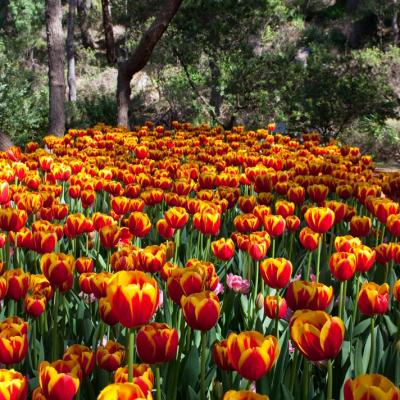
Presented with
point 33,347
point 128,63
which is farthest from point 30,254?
point 128,63

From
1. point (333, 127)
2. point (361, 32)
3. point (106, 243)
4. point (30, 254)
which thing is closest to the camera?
point (106, 243)

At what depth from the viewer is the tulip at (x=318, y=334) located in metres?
1.31

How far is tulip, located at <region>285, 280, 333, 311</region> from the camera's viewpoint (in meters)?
1.72

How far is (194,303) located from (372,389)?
0.56 metres

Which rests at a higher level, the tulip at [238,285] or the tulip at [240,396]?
the tulip at [240,396]

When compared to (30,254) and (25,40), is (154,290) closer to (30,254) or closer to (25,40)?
(30,254)

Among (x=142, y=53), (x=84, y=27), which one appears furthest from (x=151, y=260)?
(x=84, y=27)

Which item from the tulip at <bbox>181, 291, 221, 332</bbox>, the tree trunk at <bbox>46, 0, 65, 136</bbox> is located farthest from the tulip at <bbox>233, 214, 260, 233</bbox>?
the tree trunk at <bbox>46, 0, 65, 136</bbox>

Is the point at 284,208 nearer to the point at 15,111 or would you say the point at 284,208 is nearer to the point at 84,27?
the point at 15,111

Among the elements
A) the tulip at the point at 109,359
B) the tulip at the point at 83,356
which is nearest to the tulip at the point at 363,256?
the tulip at the point at 109,359

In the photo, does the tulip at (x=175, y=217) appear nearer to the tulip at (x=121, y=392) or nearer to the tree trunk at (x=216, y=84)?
the tulip at (x=121, y=392)

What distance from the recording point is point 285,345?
1.94 m

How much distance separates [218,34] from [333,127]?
432cm

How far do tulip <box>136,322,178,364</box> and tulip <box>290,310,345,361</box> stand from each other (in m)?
0.30
